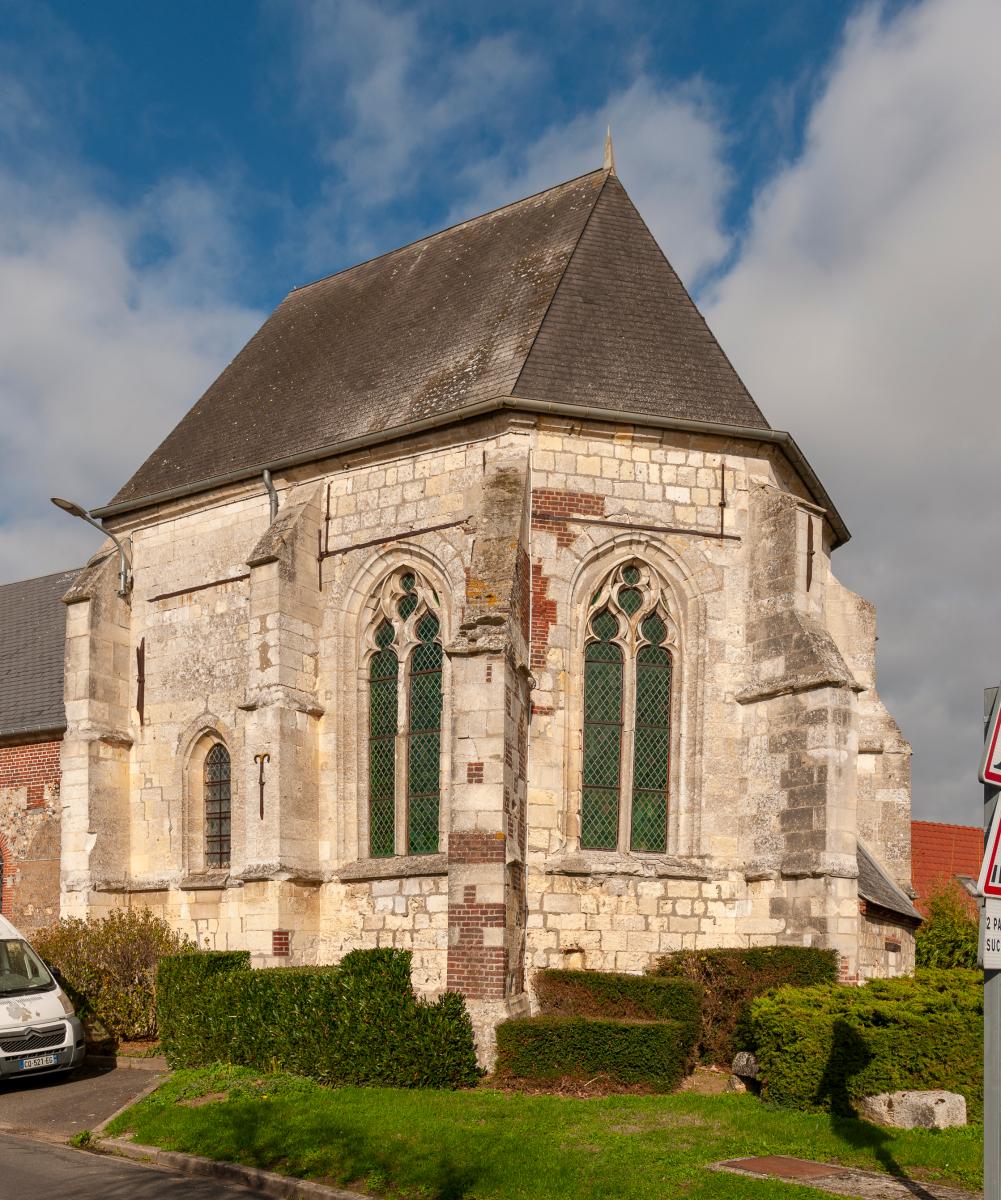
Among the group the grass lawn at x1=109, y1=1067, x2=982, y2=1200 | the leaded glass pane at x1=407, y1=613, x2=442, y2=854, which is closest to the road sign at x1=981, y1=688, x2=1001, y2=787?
the grass lawn at x1=109, y1=1067, x2=982, y2=1200

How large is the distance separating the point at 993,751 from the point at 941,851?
24.7 m

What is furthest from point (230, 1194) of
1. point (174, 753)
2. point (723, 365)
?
point (723, 365)

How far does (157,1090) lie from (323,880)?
3.98 meters

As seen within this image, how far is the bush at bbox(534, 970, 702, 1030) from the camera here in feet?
42.4

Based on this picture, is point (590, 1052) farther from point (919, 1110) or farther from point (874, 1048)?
point (919, 1110)

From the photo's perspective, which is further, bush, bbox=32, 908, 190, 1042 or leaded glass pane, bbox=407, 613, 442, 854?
bush, bbox=32, 908, 190, 1042

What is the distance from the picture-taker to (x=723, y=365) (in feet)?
54.6

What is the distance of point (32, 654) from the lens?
75.1 feet

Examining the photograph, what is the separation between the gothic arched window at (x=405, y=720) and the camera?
51.1 feet

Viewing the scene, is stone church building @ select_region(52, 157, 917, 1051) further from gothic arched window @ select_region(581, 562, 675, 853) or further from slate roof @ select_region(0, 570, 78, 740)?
slate roof @ select_region(0, 570, 78, 740)

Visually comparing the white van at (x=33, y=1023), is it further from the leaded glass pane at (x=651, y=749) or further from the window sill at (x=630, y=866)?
the leaded glass pane at (x=651, y=749)

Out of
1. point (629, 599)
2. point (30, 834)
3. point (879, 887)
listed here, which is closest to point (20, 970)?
point (30, 834)

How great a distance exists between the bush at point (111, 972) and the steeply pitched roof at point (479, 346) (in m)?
6.10

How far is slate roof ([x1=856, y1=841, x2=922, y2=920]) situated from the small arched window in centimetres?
829
